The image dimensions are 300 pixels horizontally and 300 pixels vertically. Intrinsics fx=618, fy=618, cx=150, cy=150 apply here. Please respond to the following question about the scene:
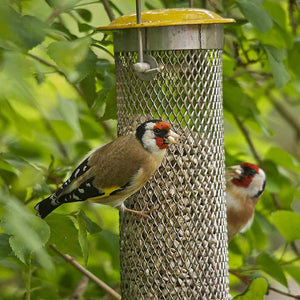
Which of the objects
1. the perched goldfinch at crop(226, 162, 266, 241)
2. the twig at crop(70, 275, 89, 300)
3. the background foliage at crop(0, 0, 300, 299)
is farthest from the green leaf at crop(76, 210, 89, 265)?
the perched goldfinch at crop(226, 162, 266, 241)

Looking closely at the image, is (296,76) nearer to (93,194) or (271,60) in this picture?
(271,60)

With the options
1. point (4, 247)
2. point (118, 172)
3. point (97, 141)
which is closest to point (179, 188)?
point (118, 172)

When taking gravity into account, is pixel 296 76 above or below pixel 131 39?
below

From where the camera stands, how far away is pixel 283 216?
2861 mm

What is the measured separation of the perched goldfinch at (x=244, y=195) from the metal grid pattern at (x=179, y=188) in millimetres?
836

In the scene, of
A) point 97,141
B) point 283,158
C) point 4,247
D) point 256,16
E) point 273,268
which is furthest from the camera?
point 97,141

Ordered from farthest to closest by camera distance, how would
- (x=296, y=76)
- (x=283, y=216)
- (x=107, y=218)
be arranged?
(x=107, y=218) → (x=296, y=76) → (x=283, y=216)

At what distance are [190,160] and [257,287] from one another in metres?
0.56

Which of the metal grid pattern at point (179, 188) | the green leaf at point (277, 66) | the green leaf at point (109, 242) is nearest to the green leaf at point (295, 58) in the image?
the green leaf at point (277, 66)

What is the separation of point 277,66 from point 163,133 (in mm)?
807

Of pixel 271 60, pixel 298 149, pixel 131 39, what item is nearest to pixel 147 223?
pixel 131 39

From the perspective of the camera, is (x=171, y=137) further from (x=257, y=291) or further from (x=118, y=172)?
(x=257, y=291)

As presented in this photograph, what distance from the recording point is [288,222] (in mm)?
2879

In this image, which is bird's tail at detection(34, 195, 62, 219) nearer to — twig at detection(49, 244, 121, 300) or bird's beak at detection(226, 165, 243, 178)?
twig at detection(49, 244, 121, 300)
